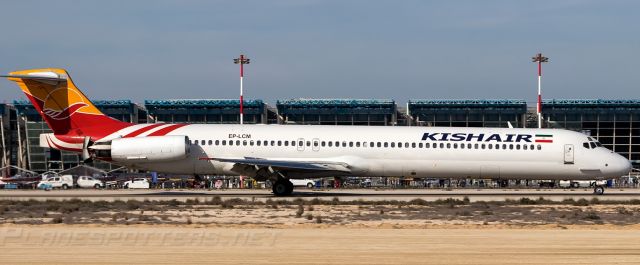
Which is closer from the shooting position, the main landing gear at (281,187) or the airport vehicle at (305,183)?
the main landing gear at (281,187)

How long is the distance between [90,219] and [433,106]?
71.6 m

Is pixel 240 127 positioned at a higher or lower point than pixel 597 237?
higher

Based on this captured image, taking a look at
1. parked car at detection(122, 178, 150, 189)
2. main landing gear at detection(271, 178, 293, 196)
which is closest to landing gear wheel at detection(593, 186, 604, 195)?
main landing gear at detection(271, 178, 293, 196)

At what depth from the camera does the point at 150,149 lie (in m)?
38.8

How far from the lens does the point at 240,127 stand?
40.3 metres

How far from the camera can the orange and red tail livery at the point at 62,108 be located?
40.0m

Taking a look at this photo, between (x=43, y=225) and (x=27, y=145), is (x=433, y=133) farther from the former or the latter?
(x=27, y=145)

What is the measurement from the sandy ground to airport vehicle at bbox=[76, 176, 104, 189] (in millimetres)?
41896

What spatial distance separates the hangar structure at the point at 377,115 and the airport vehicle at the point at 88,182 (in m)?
26.3

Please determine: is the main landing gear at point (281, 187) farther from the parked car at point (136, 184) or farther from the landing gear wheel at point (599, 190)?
the parked car at point (136, 184)

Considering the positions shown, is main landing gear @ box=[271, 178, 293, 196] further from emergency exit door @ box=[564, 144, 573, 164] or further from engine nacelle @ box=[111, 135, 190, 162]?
emergency exit door @ box=[564, 144, 573, 164]

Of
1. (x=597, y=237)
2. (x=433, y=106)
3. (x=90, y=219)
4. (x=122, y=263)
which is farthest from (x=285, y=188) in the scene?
(x=433, y=106)

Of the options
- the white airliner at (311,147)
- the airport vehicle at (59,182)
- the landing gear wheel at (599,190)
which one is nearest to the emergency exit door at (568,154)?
the white airliner at (311,147)

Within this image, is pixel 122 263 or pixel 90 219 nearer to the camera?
pixel 122 263
